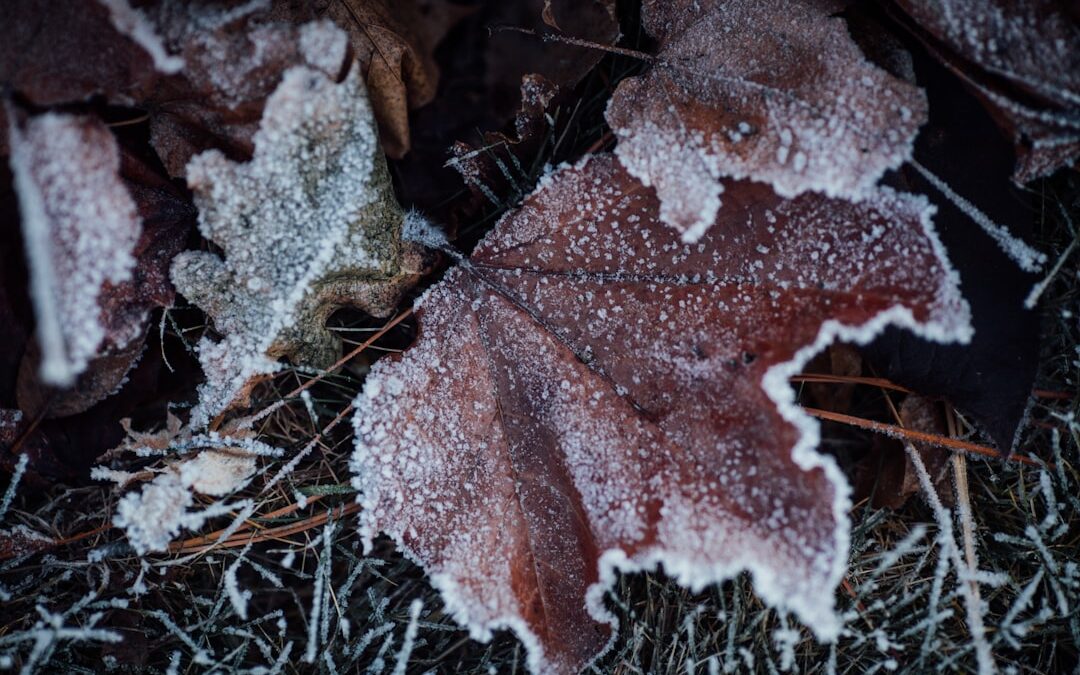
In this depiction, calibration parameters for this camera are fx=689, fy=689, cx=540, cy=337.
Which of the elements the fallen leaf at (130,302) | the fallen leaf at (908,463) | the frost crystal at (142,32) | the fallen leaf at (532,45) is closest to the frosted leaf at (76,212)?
the fallen leaf at (130,302)

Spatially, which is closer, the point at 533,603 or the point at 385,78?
the point at 533,603

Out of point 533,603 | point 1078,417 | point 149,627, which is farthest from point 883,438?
point 149,627

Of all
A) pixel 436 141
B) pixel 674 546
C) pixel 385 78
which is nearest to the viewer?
pixel 674 546

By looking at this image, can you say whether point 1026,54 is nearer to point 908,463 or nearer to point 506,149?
point 908,463

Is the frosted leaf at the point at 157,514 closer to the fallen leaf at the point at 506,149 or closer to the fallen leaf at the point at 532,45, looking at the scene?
the fallen leaf at the point at 506,149

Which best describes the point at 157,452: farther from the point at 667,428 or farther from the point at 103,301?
the point at 667,428

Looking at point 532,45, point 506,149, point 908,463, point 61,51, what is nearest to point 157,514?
point 61,51
